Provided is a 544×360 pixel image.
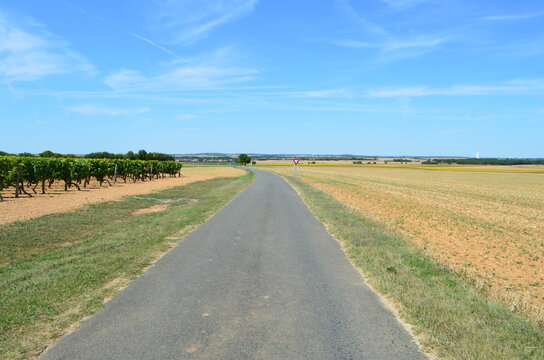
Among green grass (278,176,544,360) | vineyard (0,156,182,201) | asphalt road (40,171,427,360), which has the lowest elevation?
green grass (278,176,544,360)

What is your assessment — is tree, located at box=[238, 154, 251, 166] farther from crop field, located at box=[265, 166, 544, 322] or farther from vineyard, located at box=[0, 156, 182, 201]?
crop field, located at box=[265, 166, 544, 322]

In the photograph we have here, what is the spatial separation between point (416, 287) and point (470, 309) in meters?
1.24

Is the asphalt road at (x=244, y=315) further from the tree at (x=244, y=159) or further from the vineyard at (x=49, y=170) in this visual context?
Answer: the tree at (x=244, y=159)

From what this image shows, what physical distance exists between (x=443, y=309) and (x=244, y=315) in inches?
136

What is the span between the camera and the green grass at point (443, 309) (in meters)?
5.05

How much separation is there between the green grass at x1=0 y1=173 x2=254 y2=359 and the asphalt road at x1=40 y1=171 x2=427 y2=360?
459 mm

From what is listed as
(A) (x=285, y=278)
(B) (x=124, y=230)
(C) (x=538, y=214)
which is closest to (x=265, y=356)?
(A) (x=285, y=278)

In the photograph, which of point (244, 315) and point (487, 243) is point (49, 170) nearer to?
point (244, 315)

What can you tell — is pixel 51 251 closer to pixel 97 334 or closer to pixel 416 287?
pixel 97 334

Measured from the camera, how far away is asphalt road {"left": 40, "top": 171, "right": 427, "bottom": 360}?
4793 millimetres

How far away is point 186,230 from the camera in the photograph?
44.4 ft

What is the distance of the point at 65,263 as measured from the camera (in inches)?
353

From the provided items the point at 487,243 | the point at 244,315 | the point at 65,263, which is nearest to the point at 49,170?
the point at 65,263

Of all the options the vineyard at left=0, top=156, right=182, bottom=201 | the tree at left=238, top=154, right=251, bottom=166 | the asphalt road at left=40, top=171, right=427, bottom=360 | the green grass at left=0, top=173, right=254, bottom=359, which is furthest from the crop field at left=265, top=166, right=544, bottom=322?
the tree at left=238, top=154, right=251, bottom=166
